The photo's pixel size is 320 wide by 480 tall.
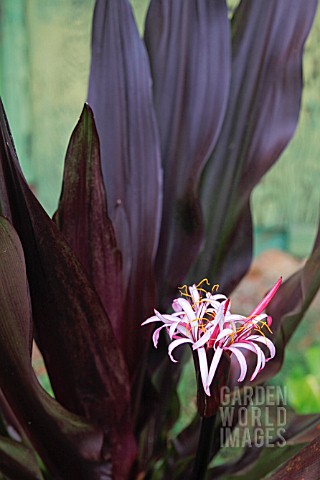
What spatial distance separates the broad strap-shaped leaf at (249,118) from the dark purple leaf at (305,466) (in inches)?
6.9

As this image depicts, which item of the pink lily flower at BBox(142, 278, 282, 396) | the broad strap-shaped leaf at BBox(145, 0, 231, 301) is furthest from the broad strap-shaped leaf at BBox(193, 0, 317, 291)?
the pink lily flower at BBox(142, 278, 282, 396)

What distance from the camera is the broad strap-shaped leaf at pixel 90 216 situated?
323 millimetres

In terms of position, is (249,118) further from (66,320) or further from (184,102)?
(66,320)

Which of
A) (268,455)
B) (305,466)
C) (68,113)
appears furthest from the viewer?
(68,113)

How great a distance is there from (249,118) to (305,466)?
0.23m

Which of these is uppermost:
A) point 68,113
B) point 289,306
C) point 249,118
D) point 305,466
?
point 68,113

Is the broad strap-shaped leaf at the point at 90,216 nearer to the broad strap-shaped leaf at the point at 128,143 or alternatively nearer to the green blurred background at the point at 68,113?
the broad strap-shaped leaf at the point at 128,143

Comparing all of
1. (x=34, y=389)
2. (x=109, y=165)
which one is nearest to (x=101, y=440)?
(x=34, y=389)

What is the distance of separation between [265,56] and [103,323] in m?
0.20

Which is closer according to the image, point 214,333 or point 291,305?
point 214,333

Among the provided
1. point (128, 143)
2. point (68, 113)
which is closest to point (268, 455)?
point (128, 143)

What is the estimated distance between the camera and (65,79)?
2.68 ft

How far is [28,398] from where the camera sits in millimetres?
302

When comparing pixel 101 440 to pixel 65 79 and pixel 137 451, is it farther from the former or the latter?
pixel 65 79
